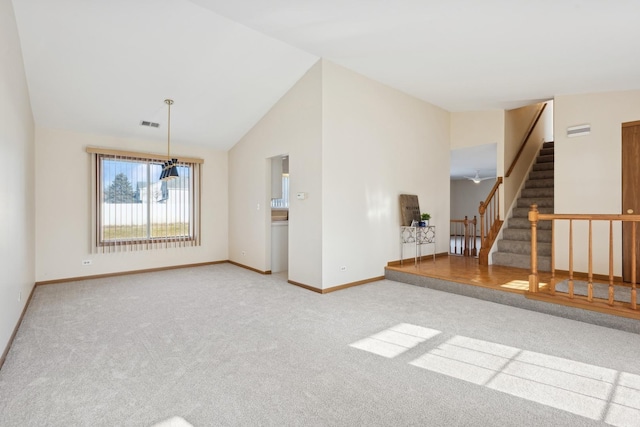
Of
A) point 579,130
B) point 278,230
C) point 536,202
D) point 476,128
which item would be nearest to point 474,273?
point 536,202

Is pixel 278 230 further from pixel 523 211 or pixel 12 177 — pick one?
pixel 523 211

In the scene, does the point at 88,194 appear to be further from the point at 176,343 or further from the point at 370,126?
the point at 370,126

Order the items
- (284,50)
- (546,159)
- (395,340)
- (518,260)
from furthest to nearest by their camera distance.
→ (546,159) → (518,260) → (284,50) → (395,340)

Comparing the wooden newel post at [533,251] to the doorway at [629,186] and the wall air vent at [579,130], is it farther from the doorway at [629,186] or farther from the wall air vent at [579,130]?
the wall air vent at [579,130]

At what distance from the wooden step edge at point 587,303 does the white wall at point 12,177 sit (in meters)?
5.33

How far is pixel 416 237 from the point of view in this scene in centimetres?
598

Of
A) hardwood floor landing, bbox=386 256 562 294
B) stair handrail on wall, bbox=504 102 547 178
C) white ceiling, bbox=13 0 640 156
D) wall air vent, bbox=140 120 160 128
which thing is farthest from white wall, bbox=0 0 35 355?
stair handrail on wall, bbox=504 102 547 178

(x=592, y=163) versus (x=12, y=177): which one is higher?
(x=592, y=163)

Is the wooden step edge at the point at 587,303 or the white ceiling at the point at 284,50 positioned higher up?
the white ceiling at the point at 284,50

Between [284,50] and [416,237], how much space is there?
3.84 meters

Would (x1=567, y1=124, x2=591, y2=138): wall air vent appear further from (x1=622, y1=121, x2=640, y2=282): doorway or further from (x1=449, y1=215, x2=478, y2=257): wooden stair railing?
(x1=449, y1=215, x2=478, y2=257): wooden stair railing

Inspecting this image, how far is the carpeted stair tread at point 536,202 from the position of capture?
6125 mm

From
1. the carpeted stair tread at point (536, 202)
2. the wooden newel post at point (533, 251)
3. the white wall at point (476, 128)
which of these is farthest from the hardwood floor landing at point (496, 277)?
the white wall at point (476, 128)

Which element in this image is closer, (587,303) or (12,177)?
(12,177)
